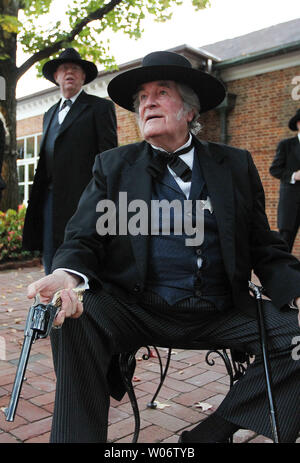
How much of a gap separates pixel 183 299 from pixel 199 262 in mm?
172

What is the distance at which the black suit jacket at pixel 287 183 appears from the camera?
604 cm

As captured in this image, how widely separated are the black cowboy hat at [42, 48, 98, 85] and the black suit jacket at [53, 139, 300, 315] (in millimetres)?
1976

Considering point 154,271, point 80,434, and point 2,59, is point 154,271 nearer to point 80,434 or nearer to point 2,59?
point 80,434

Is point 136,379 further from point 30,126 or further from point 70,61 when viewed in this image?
point 30,126

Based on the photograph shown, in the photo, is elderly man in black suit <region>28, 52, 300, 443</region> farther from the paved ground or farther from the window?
the window

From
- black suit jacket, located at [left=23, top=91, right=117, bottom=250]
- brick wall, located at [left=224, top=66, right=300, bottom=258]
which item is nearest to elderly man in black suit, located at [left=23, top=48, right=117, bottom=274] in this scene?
black suit jacket, located at [left=23, top=91, right=117, bottom=250]

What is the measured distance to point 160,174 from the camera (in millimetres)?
2109

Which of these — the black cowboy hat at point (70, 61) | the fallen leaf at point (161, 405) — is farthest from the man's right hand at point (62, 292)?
the black cowboy hat at point (70, 61)

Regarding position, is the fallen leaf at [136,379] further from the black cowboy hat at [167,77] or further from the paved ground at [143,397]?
the black cowboy hat at [167,77]

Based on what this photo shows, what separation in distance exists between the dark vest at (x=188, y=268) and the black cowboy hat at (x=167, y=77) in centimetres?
62

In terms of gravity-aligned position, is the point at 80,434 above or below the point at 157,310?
below

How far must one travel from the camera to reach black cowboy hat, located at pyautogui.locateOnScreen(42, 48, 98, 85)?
379 cm

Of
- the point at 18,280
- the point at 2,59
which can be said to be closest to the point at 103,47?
the point at 2,59

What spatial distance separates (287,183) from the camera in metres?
6.18
